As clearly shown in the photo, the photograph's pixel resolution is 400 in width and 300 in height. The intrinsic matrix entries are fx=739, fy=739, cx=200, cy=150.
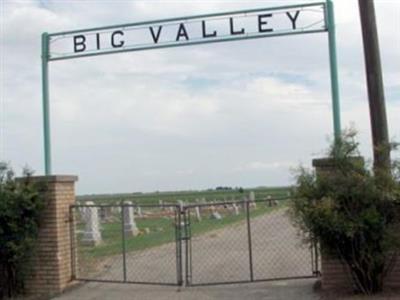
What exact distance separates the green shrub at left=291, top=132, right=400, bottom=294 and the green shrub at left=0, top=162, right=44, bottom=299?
4683 millimetres

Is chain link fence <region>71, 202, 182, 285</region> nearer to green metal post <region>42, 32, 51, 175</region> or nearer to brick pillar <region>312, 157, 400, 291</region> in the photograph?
green metal post <region>42, 32, 51, 175</region>

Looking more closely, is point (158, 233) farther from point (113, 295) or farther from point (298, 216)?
point (298, 216)

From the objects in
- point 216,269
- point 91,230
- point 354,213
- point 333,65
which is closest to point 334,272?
point 354,213

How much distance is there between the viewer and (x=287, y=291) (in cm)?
1195

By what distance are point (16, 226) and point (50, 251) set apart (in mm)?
814

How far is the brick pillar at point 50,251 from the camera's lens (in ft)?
42.8

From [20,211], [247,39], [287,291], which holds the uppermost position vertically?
[247,39]

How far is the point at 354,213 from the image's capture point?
35.5 ft

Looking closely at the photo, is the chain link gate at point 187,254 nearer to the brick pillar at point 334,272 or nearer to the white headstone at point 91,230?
the white headstone at point 91,230

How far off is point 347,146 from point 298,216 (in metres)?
1.31

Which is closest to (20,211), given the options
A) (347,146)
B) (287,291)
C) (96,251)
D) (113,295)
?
(113,295)

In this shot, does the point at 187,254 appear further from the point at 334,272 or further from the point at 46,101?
the point at 46,101

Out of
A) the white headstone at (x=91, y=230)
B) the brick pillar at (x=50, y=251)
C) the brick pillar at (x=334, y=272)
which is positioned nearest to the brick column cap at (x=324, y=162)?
the brick pillar at (x=334, y=272)

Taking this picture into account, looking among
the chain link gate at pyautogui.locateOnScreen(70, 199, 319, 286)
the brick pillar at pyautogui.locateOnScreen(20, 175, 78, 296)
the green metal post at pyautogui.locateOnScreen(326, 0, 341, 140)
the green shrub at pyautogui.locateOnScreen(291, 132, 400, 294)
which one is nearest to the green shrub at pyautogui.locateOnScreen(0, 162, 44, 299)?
the brick pillar at pyautogui.locateOnScreen(20, 175, 78, 296)
